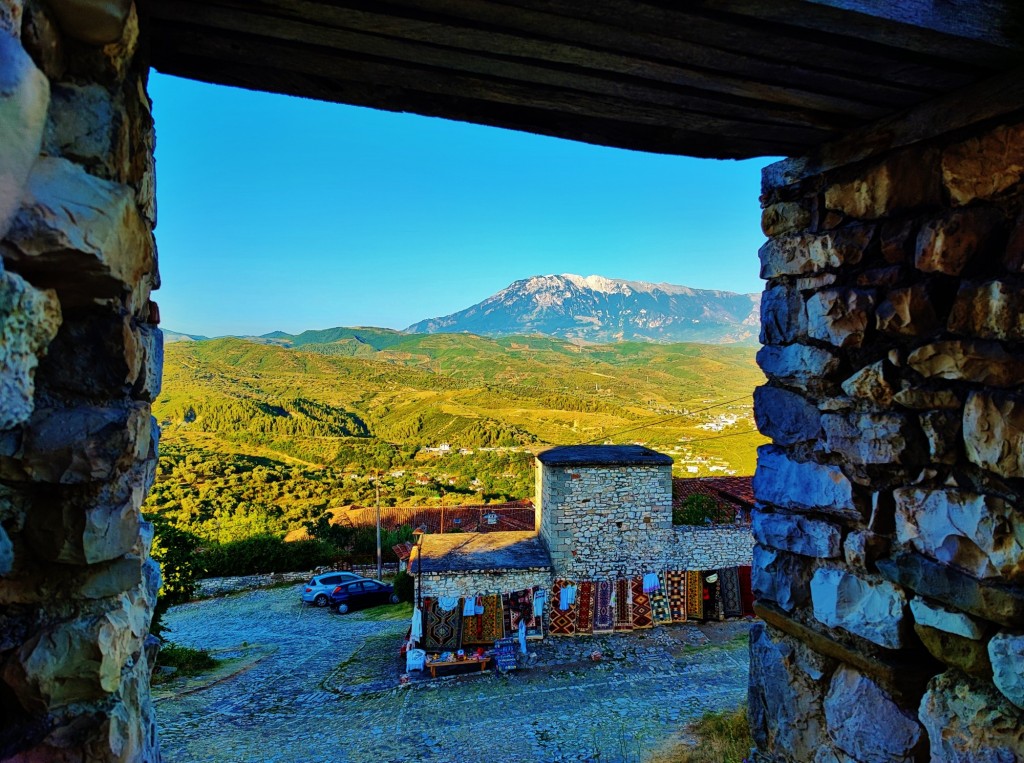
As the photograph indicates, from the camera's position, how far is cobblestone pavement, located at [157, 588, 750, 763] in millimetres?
7457

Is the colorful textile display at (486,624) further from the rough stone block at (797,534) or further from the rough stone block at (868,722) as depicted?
the rough stone block at (868,722)

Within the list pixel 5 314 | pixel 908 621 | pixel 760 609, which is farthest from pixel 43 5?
pixel 760 609

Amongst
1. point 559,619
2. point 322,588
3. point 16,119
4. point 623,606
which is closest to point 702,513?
point 623,606

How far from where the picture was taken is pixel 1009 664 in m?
1.83

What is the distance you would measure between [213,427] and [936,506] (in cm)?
6997

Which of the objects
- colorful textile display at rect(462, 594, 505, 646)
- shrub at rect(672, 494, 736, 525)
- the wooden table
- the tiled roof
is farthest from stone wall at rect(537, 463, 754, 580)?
the tiled roof

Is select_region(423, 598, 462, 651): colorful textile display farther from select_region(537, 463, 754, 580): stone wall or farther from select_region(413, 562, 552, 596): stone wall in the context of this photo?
select_region(537, 463, 754, 580): stone wall

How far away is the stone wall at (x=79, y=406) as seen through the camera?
4.40 ft

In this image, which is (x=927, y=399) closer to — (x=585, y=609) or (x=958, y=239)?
(x=958, y=239)

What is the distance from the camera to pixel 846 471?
246cm

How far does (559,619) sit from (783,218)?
11497mm

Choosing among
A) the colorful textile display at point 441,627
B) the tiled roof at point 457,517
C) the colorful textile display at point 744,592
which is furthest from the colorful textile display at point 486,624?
the colorful textile display at point 744,592

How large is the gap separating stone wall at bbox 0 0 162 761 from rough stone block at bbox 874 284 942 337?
2537 mm

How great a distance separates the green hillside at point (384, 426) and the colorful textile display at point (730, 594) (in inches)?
809
